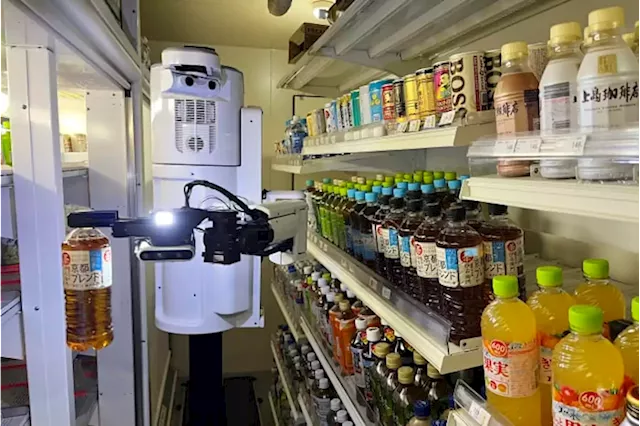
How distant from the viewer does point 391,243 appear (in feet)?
4.91

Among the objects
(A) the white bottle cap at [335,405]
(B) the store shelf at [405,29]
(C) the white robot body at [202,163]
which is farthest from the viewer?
(A) the white bottle cap at [335,405]

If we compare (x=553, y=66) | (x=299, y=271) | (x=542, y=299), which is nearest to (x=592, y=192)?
(x=553, y=66)

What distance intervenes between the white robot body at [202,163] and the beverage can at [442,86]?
81cm

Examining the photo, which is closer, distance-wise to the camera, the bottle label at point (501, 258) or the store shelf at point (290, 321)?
Answer: the bottle label at point (501, 258)

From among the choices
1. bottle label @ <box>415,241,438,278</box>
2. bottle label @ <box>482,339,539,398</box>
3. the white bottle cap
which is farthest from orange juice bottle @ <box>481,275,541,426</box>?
the white bottle cap

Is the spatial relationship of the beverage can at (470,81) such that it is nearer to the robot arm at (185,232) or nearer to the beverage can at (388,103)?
the beverage can at (388,103)

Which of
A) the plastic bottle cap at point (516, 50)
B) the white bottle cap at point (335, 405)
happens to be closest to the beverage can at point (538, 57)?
the plastic bottle cap at point (516, 50)

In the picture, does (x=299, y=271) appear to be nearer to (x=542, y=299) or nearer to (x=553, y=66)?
(x=542, y=299)

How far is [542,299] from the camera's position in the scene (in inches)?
39.6

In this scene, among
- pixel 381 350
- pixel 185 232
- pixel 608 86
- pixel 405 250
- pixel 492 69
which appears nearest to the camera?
pixel 608 86

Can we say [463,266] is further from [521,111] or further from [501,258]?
[521,111]

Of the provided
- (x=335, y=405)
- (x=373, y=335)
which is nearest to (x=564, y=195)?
(x=373, y=335)

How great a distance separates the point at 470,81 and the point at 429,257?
41 cm

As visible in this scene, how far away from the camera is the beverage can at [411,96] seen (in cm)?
129
